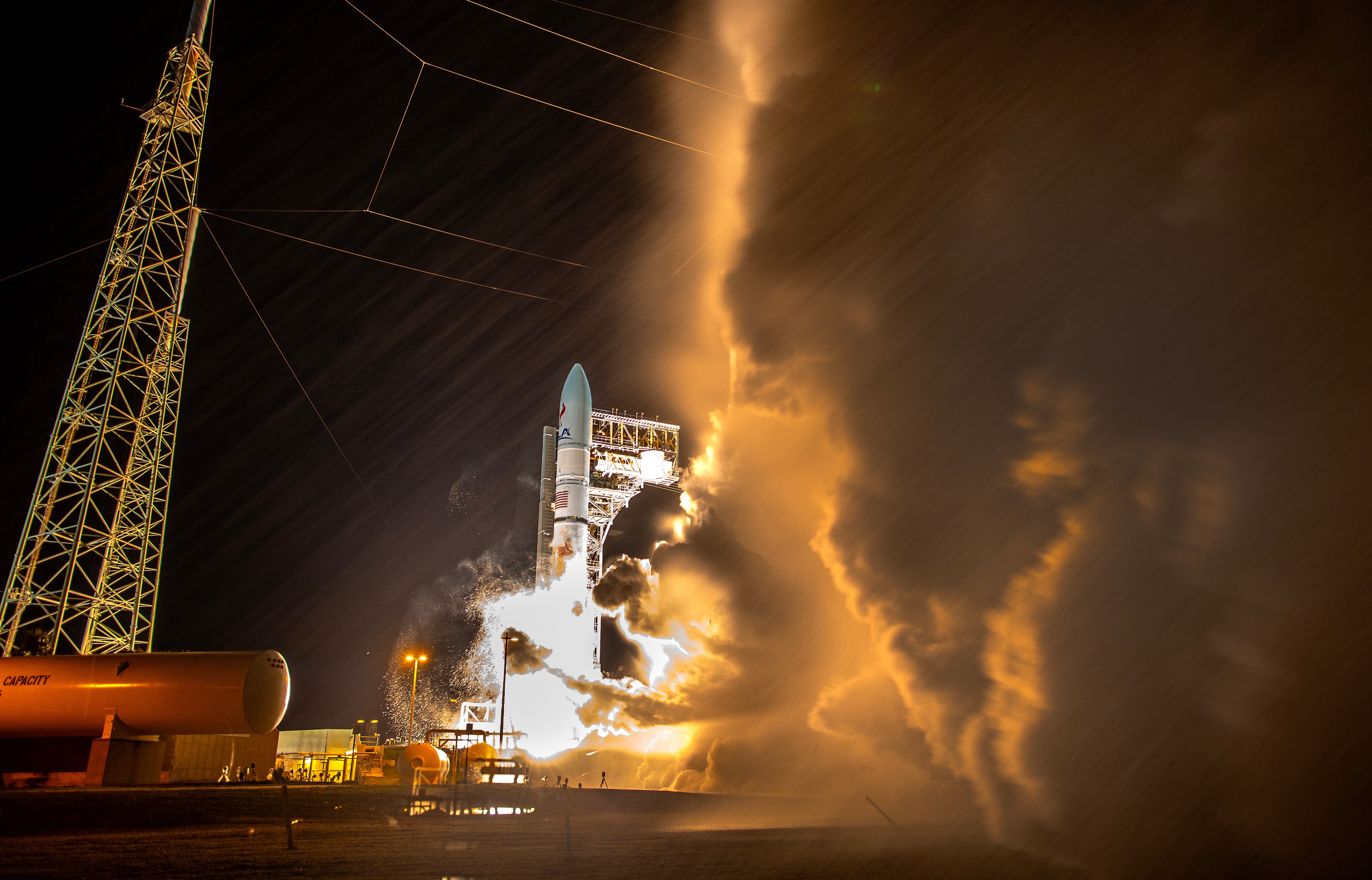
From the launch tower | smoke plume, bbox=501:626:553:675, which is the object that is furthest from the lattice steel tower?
the launch tower

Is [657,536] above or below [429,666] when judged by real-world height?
above

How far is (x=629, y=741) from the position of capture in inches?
2046

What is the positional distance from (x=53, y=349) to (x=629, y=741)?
141 ft

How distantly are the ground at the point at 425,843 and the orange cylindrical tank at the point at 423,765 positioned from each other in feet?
30.7

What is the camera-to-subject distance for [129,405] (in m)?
48.7

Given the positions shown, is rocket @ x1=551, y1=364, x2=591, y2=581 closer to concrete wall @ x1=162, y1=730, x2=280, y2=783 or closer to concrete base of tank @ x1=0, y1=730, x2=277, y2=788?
concrete wall @ x1=162, y1=730, x2=280, y2=783

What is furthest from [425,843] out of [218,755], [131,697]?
[218,755]

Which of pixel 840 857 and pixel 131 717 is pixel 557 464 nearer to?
pixel 131 717

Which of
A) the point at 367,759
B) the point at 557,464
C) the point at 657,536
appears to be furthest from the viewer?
the point at 657,536

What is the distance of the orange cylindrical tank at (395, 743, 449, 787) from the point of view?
3547 cm

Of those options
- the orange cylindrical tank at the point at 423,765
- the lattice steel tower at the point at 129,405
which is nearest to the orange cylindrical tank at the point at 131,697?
the orange cylindrical tank at the point at 423,765

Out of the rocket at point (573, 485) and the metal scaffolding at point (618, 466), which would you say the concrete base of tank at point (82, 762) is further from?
the metal scaffolding at point (618, 466)

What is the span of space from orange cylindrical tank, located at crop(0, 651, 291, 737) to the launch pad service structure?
30.6 metres

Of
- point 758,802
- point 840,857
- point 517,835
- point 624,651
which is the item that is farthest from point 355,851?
point 624,651
